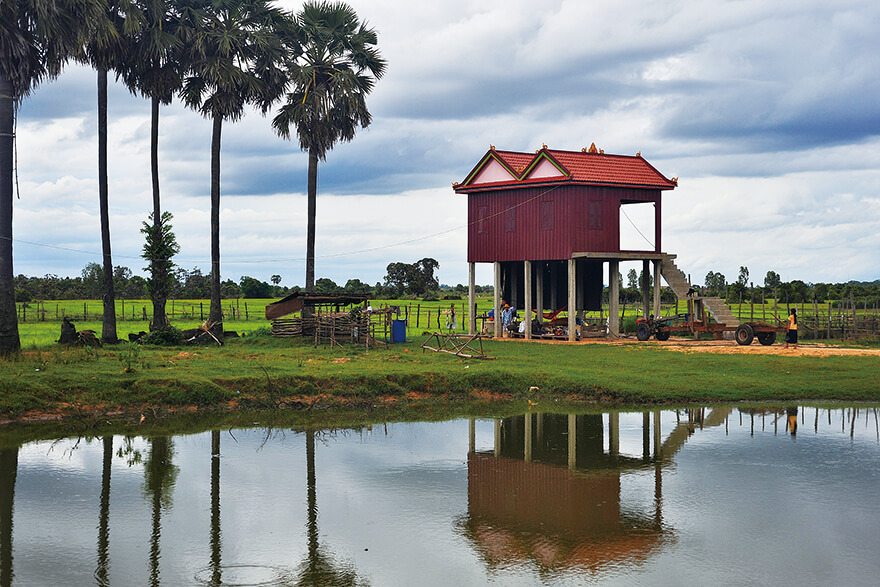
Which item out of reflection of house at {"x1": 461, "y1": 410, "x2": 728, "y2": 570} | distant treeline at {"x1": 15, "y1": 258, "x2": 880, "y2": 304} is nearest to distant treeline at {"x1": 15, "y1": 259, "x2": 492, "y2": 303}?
distant treeline at {"x1": 15, "y1": 258, "x2": 880, "y2": 304}

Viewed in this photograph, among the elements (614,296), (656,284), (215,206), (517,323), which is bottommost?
(517,323)

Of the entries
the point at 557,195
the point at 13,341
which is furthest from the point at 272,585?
the point at 557,195

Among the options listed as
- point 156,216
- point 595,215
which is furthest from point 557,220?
point 156,216

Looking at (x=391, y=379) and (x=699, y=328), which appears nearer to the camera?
(x=391, y=379)

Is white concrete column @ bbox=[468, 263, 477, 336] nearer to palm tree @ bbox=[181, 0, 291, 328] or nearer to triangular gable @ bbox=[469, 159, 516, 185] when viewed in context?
triangular gable @ bbox=[469, 159, 516, 185]

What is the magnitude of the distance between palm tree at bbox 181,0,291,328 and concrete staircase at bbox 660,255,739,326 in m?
22.3

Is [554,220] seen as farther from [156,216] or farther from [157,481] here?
[157,481]

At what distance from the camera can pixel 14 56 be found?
29156 millimetres

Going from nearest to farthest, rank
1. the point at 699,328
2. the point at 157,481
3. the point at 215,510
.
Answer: the point at 215,510, the point at 157,481, the point at 699,328

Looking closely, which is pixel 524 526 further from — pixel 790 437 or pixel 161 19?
pixel 161 19

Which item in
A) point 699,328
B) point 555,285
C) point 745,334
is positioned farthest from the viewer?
point 555,285

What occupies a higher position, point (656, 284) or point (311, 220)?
point (311, 220)

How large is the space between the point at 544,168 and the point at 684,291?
911cm

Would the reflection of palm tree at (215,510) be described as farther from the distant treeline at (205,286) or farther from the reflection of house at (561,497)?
the distant treeline at (205,286)
